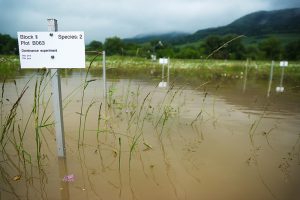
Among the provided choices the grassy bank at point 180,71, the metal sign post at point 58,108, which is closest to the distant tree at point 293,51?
the grassy bank at point 180,71

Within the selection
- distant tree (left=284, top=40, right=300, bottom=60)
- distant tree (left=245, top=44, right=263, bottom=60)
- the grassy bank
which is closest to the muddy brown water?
the grassy bank

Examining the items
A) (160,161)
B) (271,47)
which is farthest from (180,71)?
(271,47)

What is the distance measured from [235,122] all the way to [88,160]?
296 cm

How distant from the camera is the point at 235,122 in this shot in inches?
196

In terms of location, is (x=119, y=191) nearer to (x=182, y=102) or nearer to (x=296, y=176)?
(x=296, y=176)

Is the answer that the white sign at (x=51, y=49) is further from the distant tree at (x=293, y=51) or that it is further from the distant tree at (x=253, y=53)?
the distant tree at (x=293, y=51)

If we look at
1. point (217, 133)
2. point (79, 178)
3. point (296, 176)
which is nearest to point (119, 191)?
point (79, 178)

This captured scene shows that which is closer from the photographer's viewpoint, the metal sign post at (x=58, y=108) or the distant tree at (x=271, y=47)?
the metal sign post at (x=58, y=108)

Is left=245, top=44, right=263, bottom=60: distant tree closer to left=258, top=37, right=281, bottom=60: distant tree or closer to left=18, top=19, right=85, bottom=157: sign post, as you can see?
left=258, top=37, right=281, bottom=60: distant tree

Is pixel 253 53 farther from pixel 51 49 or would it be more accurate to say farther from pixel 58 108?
pixel 51 49

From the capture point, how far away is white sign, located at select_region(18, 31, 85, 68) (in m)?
2.73

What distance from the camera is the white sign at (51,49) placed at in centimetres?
A: 273

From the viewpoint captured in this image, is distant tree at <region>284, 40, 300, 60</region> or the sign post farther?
distant tree at <region>284, 40, 300, 60</region>

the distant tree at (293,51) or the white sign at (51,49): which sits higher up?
the distant tree at (293,51)
